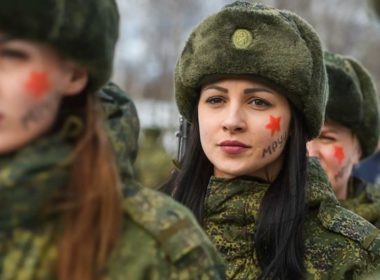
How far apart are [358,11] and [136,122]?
25718mm

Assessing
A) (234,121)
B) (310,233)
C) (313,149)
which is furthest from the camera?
(313,149)

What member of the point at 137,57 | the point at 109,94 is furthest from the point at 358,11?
the point at 109,94

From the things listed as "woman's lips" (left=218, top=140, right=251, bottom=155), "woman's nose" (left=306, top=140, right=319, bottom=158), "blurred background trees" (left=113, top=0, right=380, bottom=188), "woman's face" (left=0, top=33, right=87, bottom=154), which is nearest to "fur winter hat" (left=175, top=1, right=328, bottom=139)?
"woman's lips" (left=218, top=140, right=251, bottom=155)

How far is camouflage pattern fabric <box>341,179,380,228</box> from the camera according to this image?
4434 mm

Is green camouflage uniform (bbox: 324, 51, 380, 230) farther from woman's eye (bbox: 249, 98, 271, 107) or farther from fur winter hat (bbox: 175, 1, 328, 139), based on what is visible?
woman's eye (bbox: 249, 98, 271, 107)

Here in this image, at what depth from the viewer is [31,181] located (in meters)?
2.12

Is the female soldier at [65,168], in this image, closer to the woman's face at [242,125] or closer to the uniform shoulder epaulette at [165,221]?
the uniform shoulder epaulette at [165,221]

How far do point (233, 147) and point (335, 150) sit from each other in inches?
48.2

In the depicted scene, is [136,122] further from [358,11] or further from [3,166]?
[358,11]

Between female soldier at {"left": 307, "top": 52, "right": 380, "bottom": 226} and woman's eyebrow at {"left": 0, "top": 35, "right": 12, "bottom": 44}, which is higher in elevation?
woman's eyebrow at {"left": 0, "top": 35, "right": 12, "bottom": 44}

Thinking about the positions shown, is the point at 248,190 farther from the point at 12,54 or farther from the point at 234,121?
the point at 12,54

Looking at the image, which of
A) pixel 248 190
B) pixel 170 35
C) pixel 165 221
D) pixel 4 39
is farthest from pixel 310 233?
pixel 170 35

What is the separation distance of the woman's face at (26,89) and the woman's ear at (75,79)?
0.03m

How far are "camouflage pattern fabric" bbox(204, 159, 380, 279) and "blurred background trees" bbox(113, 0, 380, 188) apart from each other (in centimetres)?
1838
